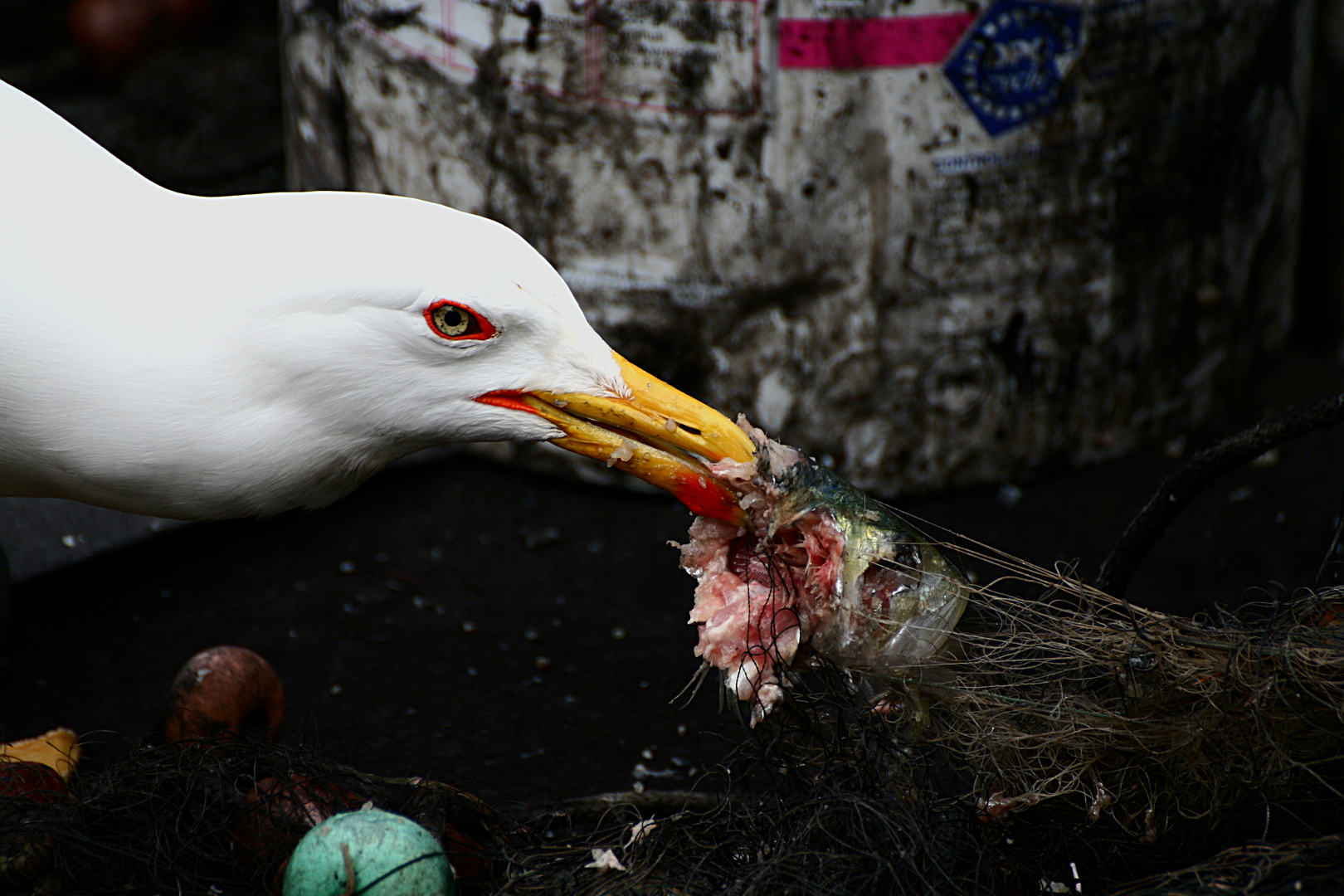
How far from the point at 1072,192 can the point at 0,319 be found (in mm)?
2765

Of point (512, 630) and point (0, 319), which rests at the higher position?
point (0, 319)

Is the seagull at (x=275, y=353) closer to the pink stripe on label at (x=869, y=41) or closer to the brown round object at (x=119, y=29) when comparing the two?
the pink stripe on label at (x=869, y=41)

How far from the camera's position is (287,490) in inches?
75.0

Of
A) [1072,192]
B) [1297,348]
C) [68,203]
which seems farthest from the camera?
[1297,348]

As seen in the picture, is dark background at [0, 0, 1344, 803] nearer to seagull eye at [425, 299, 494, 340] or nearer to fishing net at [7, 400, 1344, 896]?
fishing net at [7, 400, 1344, 896]

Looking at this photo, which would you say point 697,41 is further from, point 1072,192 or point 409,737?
point 409,737

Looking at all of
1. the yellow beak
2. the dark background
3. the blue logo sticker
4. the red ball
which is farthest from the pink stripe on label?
the red ball

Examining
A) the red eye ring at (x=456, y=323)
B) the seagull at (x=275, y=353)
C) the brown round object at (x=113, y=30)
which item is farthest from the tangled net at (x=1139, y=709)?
the brown round object at (x=113, y=30)

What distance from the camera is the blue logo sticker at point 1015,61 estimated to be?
3291mm

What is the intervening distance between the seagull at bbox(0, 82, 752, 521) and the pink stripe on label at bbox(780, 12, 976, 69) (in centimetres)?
162

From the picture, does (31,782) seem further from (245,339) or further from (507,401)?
(507,401)

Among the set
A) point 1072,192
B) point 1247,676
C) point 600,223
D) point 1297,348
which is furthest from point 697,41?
point 1297,348

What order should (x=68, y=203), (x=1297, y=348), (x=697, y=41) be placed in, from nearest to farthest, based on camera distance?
(x=68, y=203) < (x=697, y=41) < (x=1297, y=348)

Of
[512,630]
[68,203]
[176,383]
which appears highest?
[68,203]
